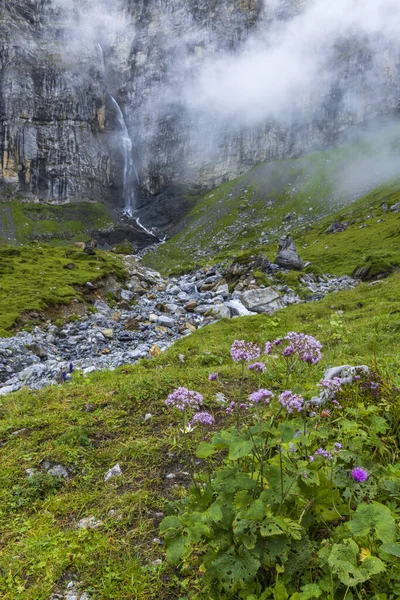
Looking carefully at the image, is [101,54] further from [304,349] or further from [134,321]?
[304,349]

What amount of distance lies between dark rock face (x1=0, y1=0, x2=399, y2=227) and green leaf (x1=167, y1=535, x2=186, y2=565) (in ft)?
523

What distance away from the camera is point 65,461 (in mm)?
5055

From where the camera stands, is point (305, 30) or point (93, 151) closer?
point (93, 151)

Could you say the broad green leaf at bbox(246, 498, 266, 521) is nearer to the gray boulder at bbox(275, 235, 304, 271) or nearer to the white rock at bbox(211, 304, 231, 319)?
the white rock at bbox(211, 304, 231, 319)

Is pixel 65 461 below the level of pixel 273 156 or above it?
below

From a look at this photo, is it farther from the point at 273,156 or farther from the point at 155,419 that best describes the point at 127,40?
the point at 155,419

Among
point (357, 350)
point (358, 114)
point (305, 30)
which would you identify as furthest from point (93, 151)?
point (357, 350)

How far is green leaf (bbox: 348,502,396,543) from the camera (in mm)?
2189

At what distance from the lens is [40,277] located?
3700 cm

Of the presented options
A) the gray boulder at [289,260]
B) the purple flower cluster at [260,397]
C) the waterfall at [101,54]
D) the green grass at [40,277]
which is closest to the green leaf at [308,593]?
the purple flower cluster at [260,397]

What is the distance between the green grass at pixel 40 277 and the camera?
1074 inches

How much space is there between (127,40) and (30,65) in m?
62.2

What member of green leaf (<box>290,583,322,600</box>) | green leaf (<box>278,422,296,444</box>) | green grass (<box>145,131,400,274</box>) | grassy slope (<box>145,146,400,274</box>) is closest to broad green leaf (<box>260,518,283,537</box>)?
green leaf (<box>290,583,322,600</box>)

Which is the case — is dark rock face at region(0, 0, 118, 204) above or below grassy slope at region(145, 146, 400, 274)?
above
